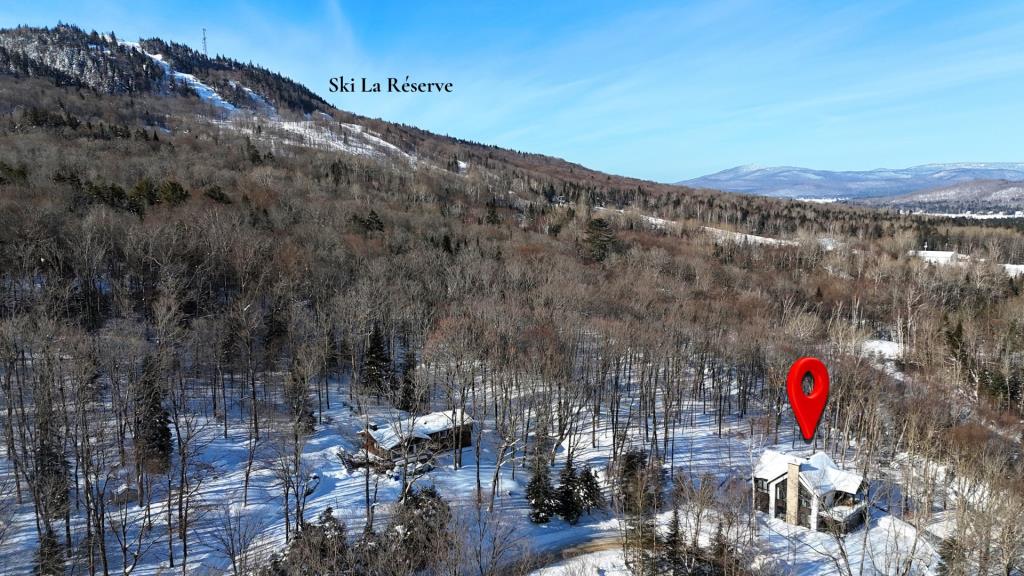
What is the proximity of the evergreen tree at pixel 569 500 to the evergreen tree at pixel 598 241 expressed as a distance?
181 ft

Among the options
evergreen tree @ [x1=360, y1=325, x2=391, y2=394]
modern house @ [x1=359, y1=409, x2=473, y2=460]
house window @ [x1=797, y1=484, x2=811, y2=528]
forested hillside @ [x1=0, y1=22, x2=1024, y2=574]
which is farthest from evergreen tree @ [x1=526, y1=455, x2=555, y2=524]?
evergreen tree @ [x1=360, y1=325, x2=391, y2=394]

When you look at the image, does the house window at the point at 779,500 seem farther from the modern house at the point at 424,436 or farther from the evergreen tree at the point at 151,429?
the evergreen tree at the point at 151,429

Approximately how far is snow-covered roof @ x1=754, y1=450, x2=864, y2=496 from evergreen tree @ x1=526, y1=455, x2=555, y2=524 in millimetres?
12094

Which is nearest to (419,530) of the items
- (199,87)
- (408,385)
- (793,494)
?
(408,385)

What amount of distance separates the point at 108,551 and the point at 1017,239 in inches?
6063

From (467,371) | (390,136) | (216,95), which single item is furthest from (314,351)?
(216,95)

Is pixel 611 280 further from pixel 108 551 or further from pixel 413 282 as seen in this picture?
pixel 108 551

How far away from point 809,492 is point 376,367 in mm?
28796

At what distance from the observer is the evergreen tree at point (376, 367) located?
128ft

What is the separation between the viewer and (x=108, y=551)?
23766 millimetres

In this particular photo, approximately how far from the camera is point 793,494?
29203 mm

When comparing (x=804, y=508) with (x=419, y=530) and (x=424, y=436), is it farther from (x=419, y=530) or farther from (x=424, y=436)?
(x=424, y=436)

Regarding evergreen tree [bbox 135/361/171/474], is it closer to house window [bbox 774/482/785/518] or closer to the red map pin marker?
the red map pin marker

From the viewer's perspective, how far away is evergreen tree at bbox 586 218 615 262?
82500 millimetres
